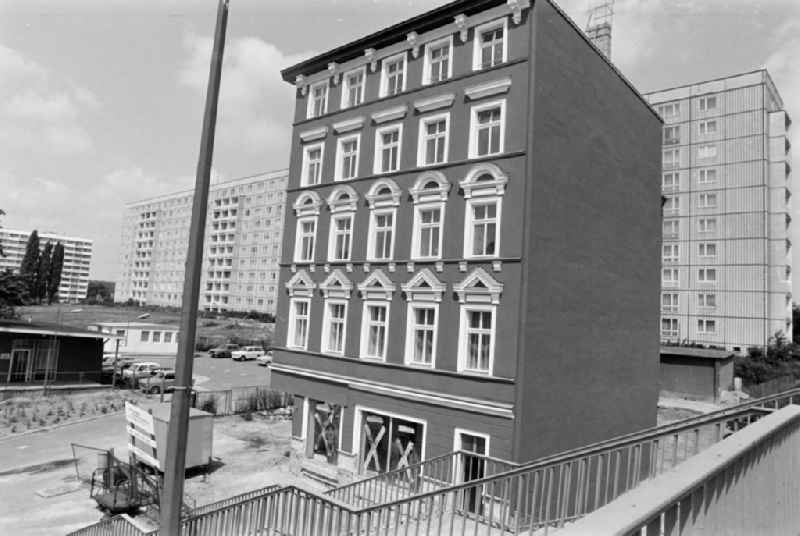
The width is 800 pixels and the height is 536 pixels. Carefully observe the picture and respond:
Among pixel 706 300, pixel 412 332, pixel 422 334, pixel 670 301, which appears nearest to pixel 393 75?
pixel 412 332

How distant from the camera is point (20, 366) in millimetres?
36219

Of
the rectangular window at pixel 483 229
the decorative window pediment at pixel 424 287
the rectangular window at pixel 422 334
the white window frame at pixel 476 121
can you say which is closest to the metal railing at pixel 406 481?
the rectangular window at pixel 422 334

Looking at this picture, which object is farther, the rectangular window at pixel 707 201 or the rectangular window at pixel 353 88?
the rectangular window at pixel 707 201

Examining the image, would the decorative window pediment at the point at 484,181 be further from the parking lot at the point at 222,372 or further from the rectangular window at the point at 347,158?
the parking lot at the point at 222,372

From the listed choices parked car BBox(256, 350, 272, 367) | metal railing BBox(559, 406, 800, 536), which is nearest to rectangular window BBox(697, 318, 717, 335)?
parked car BBox(256, 350, 272, 367)

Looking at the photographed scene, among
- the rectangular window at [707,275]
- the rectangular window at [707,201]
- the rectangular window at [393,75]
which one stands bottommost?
the rectangular window at [707,275]


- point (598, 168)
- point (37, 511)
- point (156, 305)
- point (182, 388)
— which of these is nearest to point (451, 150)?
point (598, 168)

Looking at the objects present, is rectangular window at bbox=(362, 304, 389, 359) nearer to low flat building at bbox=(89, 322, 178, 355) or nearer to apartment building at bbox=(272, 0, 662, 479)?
apartment building at bbox=(272, 0, 662, 479)

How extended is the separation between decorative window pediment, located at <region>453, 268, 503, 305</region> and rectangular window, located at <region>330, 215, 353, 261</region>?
5953 millimetres

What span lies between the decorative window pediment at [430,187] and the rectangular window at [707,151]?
45971 millimetres

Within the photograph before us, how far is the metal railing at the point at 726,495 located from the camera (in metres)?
2.02

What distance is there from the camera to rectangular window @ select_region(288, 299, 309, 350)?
2344 cm

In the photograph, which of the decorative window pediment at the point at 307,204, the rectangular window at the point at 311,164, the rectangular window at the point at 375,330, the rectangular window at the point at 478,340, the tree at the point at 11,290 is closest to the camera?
the rectangular window at the point at 478,340

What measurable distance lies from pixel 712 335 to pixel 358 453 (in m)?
44.9
